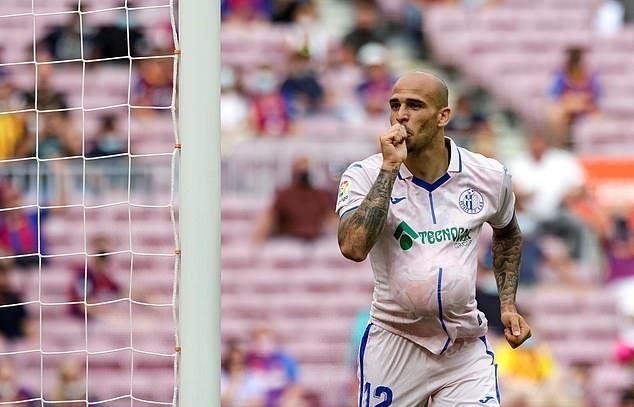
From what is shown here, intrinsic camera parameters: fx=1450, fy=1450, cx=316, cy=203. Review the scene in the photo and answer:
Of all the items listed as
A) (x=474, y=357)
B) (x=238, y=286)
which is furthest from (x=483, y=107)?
(x=474, y=357)

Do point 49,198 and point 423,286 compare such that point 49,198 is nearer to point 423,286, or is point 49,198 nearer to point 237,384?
point 237,384

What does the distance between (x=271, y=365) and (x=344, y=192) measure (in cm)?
662

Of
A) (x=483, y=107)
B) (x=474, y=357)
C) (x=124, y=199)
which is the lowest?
(x=474, y=357)

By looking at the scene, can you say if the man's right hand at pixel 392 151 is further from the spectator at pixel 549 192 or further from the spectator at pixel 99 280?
the spectator at pixel 549 192

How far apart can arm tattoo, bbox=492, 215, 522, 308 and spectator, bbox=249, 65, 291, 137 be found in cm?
782

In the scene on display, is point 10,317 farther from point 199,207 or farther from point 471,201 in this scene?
point 471,201

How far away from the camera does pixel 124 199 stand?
1253 centimetres

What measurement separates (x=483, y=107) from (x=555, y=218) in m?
2.02

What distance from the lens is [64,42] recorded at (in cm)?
1293

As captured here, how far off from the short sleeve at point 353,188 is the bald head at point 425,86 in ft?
1.09

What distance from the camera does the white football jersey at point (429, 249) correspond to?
521 cm

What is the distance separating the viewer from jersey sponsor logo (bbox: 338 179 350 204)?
5.20 m

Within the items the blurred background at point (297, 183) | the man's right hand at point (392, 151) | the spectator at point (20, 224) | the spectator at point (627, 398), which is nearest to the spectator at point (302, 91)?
the blurred background at point (297, 183)

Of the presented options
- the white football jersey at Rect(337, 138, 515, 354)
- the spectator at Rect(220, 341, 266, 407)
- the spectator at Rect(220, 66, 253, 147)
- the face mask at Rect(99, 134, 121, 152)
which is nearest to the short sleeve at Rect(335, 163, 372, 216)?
the white football jersey at Rect(337, 138, 515, 354)
